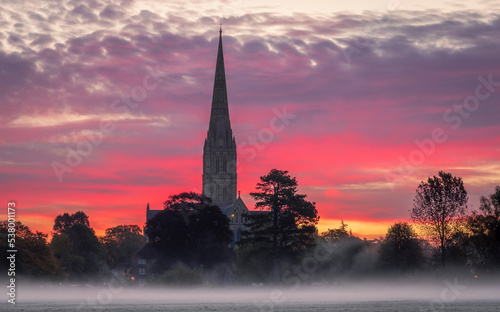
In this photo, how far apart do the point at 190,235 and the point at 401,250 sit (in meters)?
38.4

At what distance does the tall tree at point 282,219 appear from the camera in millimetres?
102438

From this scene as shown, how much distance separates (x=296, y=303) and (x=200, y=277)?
99.1 feet

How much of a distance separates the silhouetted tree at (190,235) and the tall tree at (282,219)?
1376cm

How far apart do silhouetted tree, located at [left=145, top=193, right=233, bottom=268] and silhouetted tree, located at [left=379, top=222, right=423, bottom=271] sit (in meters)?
32.9

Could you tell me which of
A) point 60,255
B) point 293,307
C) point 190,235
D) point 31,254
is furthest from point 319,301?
point 60,255

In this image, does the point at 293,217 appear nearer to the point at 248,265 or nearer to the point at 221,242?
the point at 248,265

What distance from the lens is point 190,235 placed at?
4643 inches

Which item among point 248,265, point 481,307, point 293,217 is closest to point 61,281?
point 248,265

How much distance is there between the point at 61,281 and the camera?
114 meters

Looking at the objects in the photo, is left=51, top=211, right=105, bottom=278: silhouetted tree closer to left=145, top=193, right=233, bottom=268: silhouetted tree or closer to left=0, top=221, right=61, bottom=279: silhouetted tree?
left=145, top=193, right=233, bottom=268: silhouetted tree

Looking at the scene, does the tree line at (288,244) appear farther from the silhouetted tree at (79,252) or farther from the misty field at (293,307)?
the misty field at (293,307)

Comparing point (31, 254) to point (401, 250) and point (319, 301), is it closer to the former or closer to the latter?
point (319, 301)

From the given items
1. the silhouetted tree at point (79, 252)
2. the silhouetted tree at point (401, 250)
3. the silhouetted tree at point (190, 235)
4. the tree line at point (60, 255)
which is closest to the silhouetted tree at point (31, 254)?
the tree line at point (60, 255)

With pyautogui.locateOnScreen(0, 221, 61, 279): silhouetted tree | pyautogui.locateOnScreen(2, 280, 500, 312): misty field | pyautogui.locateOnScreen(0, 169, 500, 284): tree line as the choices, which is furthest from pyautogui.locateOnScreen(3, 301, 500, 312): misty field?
pyautogui.locateOnScreen(0, 221, 61, 279): silhouetted tree
